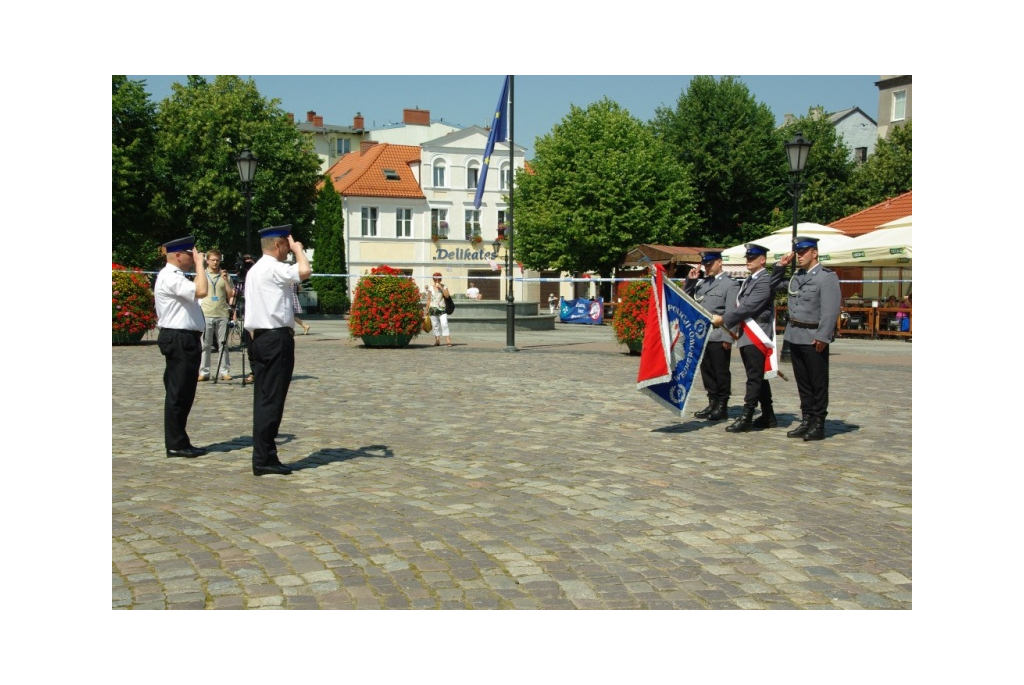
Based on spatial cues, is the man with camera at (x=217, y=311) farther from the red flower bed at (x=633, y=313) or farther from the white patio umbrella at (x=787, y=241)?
the white patio umbrella at (x=787, y=241)

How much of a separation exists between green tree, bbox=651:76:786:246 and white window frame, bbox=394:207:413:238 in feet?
71.1

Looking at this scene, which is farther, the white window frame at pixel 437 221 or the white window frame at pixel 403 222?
the white window frame at pixel 437 221

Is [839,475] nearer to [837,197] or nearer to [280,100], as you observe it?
[837,197]

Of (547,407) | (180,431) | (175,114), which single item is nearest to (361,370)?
(547,407)

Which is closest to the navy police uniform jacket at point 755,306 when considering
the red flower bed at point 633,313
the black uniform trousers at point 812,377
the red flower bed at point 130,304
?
the black uniform trousers at point 812,377

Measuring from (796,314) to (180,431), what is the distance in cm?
597

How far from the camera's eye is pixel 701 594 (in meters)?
4.66

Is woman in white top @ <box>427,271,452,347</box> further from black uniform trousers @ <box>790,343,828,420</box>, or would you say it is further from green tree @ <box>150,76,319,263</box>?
green tree @ <box>150,76,319,263</box>

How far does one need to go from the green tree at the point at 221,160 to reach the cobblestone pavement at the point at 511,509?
37.5m

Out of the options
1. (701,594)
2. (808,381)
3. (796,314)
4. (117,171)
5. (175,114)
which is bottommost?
(701,594)

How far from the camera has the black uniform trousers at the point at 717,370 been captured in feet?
34.7

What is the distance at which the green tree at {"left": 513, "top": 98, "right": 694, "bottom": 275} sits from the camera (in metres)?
49.5

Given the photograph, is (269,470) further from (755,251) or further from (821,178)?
(821,178)

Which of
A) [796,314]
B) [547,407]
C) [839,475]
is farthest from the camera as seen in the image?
[547,407]
